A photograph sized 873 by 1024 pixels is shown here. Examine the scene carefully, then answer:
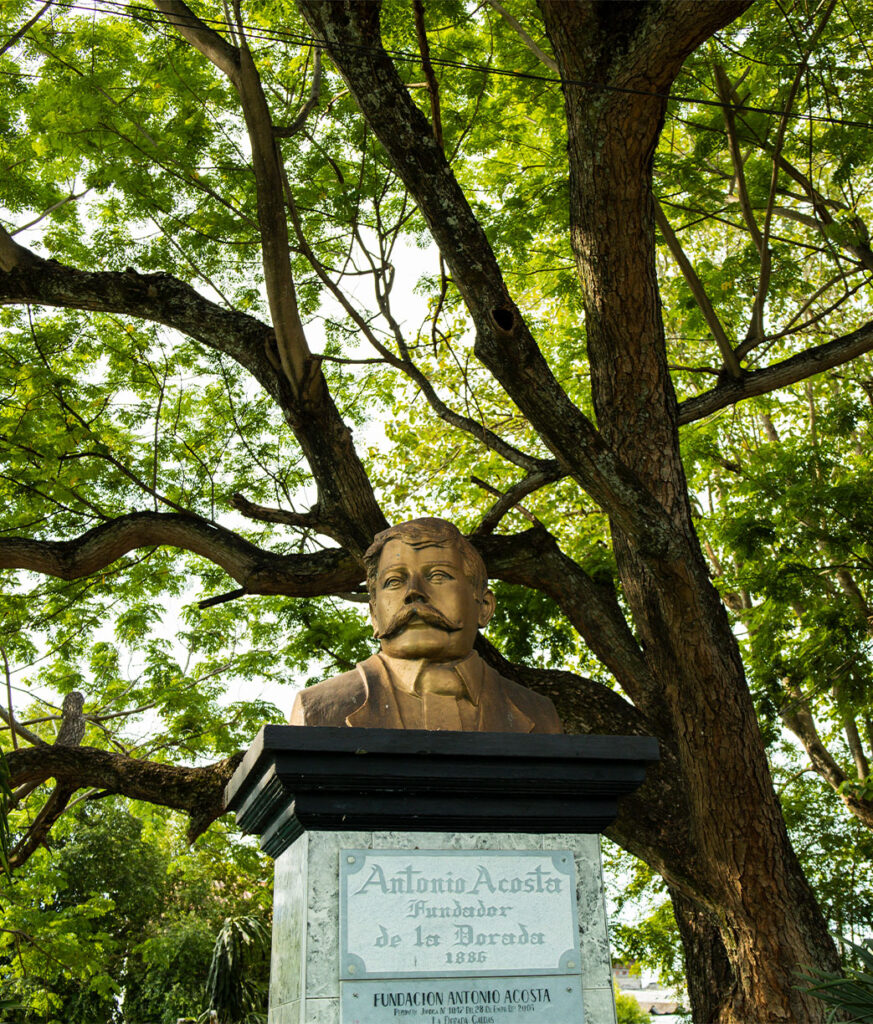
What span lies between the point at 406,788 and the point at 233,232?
632 cm

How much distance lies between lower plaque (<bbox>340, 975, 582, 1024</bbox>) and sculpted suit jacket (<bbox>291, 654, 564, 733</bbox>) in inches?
39.4

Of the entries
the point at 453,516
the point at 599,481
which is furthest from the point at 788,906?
the point at 453,516

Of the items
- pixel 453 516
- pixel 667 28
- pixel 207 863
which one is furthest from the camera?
pixel 207 863

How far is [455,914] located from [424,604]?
4.46 feet

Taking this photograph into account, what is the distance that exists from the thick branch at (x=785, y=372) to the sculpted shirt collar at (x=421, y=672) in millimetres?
3576

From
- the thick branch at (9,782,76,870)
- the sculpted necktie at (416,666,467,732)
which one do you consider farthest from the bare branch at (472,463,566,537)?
the thick branch at (9,782,76,870)

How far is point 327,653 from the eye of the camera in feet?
A: 32.1

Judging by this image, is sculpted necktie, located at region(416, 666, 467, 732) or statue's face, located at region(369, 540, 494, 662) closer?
sculpted necktie, located at region(416, 666, 467, 732)

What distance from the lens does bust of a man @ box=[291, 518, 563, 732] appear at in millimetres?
4141

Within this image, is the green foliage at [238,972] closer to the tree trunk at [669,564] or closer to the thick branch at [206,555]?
the thick branch at [206,555]

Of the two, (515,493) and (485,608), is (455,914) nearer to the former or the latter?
(485,608)

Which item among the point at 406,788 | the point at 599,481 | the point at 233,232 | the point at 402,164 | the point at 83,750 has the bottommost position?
the point at 406,788

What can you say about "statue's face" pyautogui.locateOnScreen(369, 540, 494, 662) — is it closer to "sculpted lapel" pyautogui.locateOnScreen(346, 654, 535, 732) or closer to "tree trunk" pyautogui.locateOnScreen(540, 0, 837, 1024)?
"sculpted lapel" pyautogui.locateOnScreen(346, 654, 535, 732)

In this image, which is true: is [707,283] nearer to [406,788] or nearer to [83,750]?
[83,750]
